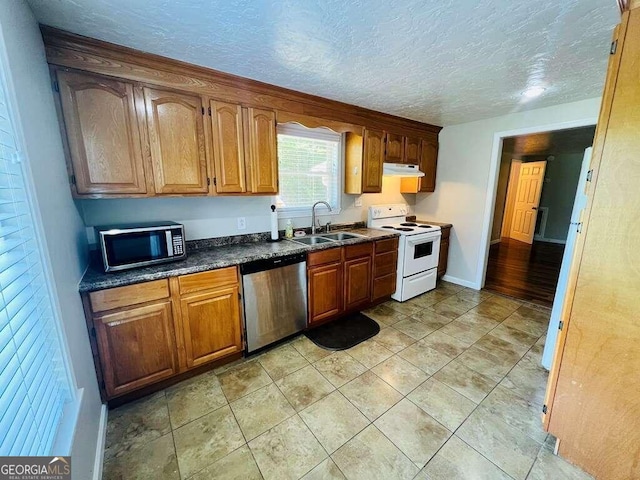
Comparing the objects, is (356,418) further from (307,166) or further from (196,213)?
(307,166)

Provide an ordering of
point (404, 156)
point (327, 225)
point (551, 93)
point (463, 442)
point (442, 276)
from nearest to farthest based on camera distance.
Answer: point (463, 442)
point (551, 93)
point (327, 225)
point (404, 156)
point (442, 276)

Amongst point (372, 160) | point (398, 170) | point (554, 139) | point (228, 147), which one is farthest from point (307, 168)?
point (554, 139)

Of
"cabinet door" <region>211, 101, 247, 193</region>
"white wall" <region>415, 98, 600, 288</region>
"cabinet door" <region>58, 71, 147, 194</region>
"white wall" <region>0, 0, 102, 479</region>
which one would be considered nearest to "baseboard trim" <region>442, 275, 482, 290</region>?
"white wall" <region>415, 98, 600, 288</region>

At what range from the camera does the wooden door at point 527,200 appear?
629 cm

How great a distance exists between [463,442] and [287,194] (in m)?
2.54

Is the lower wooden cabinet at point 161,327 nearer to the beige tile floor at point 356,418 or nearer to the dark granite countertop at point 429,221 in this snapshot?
the beige tile floor at point 356,418

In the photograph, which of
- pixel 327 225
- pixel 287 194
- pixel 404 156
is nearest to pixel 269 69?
pixel 287 194

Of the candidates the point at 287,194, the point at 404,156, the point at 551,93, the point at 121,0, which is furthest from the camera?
the point at 404,156

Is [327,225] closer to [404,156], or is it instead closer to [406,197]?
[404,156]

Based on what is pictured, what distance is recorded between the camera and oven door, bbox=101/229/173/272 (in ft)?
5.44

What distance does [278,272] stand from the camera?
2258 millimetres

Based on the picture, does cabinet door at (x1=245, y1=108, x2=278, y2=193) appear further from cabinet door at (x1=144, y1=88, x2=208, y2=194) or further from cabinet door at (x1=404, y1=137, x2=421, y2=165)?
cabinet door at (x1=404, y1=137, x2=421, y2=165)

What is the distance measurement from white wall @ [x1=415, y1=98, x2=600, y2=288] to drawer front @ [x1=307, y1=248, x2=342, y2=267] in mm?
2238

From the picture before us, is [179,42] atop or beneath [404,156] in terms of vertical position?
atop
